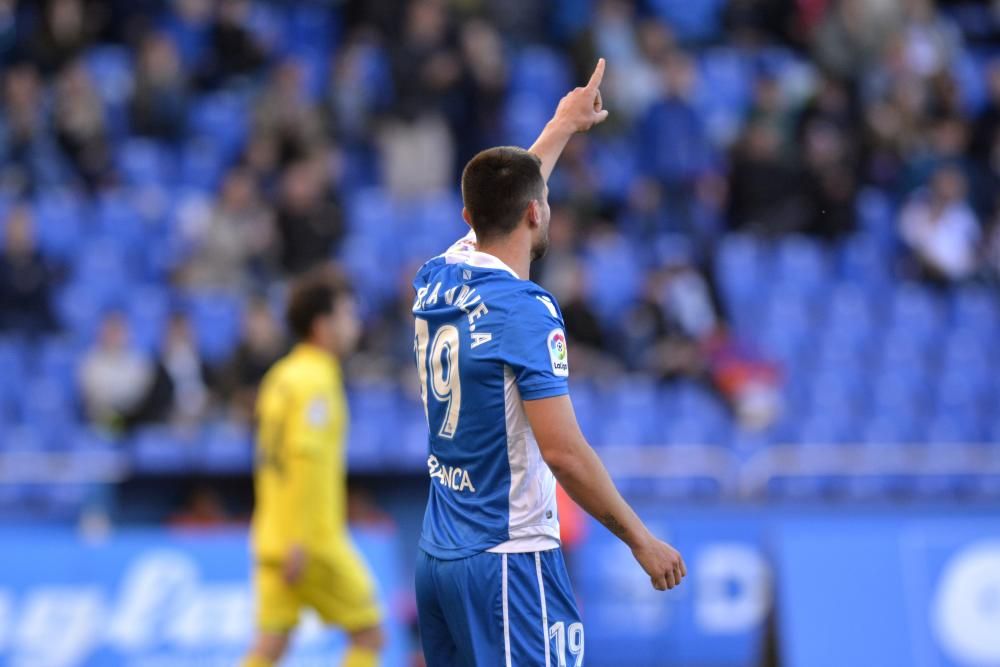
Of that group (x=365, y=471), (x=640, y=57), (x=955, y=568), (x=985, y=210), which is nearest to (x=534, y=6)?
(x=640, y=57)

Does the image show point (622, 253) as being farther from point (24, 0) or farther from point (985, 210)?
point (24, 0)

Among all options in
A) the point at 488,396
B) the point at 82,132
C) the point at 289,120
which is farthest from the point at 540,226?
the point at 82,132

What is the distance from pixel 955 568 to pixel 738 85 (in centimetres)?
804

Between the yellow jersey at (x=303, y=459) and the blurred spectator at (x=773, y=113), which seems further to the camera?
the blurred spectator at (x=773, y=113)

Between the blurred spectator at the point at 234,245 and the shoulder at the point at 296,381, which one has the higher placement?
the blurred spectator at the point at 234,245

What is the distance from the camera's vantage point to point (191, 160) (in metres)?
14.5

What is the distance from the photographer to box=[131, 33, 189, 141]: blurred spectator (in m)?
14.3

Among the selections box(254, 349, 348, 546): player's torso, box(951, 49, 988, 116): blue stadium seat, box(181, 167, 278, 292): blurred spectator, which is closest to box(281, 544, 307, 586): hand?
box(254, 349, 348, 546): player's torso

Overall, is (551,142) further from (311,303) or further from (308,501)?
(308,501)

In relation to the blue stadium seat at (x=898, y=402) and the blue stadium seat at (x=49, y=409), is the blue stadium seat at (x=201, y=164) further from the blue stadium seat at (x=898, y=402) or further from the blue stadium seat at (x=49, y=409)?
the blue stadium seat at (x=898, y=402)

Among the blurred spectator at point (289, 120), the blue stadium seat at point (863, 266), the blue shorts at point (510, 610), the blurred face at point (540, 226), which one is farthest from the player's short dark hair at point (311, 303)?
the blue stadium seat at point (863, 266)

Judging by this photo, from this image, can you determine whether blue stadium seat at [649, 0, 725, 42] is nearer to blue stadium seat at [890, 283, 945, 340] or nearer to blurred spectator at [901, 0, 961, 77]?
blurred spectator at [901, 0, 961, 77]

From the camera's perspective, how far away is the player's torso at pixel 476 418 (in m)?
4.40

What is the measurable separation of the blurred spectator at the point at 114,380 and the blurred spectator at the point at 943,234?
7755mm
